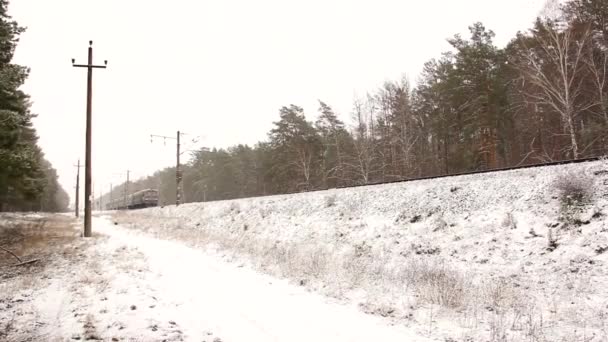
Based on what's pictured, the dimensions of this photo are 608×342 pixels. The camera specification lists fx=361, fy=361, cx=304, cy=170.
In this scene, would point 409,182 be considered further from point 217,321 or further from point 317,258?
point 217,321

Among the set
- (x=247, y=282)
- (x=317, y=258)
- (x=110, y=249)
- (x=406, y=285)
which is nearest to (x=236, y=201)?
(x=110, y=249)

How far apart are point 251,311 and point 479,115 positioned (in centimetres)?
2759

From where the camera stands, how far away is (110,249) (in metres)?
13.4

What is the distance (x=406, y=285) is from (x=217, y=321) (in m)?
4.58

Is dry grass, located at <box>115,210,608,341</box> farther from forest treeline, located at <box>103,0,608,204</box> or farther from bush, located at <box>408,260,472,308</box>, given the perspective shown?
forest treeline, located at <box>103,0,608,204</box>

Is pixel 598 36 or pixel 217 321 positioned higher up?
pixel 598 36

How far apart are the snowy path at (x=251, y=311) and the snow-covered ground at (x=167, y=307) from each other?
2 centimetres

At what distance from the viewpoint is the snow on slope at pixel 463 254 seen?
261 inches

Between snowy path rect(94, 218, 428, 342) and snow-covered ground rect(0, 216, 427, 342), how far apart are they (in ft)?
0.05

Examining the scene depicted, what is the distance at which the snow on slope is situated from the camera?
6.64 metres

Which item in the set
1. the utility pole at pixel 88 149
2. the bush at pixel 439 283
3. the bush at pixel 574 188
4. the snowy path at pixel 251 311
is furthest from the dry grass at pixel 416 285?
the utility pole at pixel 88 149

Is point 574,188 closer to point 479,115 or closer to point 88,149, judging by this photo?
point 88,149

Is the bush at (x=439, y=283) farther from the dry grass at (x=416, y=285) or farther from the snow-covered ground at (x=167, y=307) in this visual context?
the snow-covered ground at (x=167, y=307)

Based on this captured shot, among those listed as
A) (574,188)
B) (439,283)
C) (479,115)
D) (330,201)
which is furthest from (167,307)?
(479,115)
